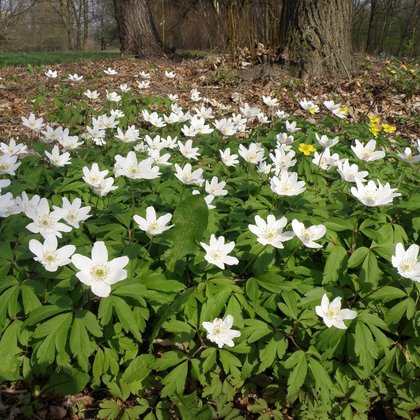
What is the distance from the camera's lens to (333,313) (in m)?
1.87

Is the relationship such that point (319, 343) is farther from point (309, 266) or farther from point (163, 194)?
point (163, 194)

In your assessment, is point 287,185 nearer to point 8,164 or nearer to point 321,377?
point 321,377

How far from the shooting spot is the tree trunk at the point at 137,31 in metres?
10.8

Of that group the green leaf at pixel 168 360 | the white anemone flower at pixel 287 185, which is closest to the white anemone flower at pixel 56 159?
the white anemone flower at pixel 287 185

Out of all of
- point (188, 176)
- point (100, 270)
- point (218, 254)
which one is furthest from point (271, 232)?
point (100, 270)

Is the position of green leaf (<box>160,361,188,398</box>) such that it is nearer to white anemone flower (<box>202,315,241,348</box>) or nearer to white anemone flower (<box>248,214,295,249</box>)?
white anemone flower (<box>202,315,241,348</box>)

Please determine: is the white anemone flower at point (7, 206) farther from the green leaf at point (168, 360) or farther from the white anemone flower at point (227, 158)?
the white anemone flower at point (227, 158)

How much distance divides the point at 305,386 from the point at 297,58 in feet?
20.6

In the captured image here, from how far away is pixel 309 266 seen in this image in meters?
2.27

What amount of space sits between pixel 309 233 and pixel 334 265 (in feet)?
0.72

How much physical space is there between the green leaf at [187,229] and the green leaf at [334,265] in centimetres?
67

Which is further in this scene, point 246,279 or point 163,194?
point 163,194

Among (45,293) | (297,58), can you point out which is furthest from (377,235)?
(297,58)

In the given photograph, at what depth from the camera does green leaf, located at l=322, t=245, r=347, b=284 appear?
2.04m
